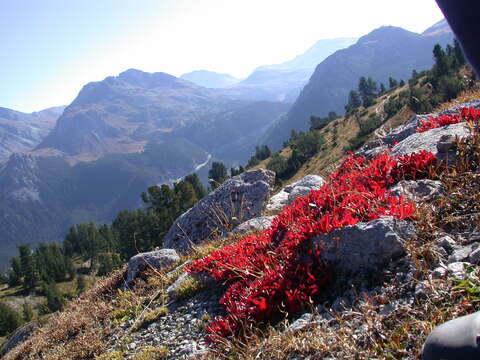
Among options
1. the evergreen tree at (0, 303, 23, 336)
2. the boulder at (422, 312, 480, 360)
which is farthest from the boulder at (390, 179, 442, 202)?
the evergreen tree at (0, 303, 23, 336)

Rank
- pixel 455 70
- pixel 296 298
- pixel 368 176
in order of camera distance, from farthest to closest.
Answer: pixel 455 70 → pixel 368 176 → pixel 296 298

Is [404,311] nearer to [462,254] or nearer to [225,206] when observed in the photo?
[462,254]

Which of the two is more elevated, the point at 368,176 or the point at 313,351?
the point at 368,176

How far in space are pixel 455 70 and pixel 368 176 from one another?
86959mm

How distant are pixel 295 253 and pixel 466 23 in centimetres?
377

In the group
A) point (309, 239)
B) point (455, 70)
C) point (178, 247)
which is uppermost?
point (309, 239)

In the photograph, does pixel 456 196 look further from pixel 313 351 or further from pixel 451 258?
pixel 313 351

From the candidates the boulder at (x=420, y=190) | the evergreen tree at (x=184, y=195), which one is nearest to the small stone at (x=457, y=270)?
the boulder at (x=420, y=190)

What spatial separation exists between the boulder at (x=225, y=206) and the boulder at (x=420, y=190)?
25.6 ft

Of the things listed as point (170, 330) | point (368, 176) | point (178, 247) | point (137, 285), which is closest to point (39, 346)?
point (137, 285)

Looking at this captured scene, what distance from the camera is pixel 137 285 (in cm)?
874

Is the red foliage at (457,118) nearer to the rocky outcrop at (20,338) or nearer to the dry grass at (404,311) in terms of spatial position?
the dry grass at (404,311)

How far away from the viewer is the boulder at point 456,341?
2.00 meters

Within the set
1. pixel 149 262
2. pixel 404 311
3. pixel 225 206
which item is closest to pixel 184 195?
pixel 225 206
